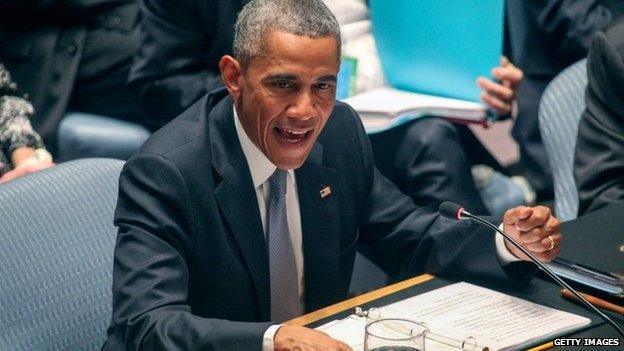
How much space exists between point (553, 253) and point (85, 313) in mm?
747

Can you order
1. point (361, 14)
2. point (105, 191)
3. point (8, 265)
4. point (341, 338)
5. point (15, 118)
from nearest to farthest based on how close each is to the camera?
point (341, 338) → point (8, 265) → point (105, 191) → point (15, 118) → point (361, 14)

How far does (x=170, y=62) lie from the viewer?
3.09 metres

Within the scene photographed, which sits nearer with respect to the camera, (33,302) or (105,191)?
(33,302)

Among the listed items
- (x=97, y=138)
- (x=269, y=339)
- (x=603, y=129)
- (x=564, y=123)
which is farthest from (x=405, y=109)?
(x=269, y=339)

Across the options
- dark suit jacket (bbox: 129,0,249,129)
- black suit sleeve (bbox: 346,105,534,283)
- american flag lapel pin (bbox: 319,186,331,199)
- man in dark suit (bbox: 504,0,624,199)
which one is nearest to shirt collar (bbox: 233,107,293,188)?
american flag lapel pin (bbox: 319,186,331,199)

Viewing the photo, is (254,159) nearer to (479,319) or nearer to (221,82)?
(479,319)

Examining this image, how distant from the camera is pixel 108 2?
325 centimetres

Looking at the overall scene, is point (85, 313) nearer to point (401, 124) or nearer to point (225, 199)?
point (225, 199)

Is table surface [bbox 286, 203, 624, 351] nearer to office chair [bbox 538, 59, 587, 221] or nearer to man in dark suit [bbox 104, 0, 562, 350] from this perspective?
man in dark suit [bbox 104, 0, 562, 350]

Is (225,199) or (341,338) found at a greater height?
(225,199)

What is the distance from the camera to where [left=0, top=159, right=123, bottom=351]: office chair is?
6.06ft

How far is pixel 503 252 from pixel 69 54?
1606mm

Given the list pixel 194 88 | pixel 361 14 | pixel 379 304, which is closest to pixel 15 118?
pixel 194 88

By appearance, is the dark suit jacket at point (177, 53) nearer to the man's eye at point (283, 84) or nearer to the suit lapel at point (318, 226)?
the suit lapel at point (318, 226)
